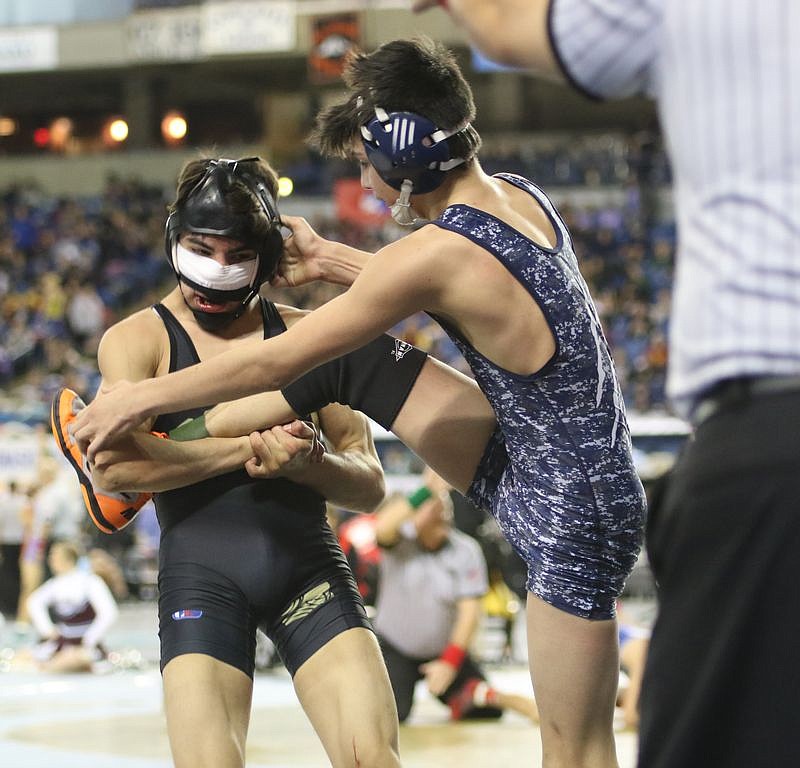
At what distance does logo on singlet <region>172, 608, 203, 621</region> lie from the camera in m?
3.17

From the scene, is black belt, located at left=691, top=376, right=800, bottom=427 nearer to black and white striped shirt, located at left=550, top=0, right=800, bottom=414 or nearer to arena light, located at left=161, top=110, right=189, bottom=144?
black and white striped shirt, located at left=550, top=0, right=800, bottom=414

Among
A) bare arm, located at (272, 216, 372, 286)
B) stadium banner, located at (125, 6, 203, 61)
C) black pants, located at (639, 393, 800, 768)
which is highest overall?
black pants, located at (639, 393, 800, 768)

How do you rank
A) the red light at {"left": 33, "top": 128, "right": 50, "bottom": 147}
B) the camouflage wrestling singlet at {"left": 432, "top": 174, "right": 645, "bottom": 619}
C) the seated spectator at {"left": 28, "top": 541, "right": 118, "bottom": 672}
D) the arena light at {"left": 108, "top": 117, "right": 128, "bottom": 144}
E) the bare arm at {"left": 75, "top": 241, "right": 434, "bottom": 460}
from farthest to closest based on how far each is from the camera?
the red light at {"left": 33, "top": 128, "right": 50, "bottom": 147} < the arena light at {"left": 108, "top": 117, "right": 128, "bottom": 144} < the seated spectator at {"left": 28, "top": 541, "right": 118, "bottom": 672} < the camouflage wrestling singlet at {"left": 432, "top": 174, "right": 645, "bottom": 619} < the bare arm at {"left": 75, "top": 241, "right": 434, "bottom": 460}

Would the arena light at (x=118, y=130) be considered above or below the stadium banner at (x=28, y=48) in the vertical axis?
below

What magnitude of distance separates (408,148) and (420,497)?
4787 mm

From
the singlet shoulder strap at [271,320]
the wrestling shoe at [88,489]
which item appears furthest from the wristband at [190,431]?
the singlet shoulder strap at [271,320]

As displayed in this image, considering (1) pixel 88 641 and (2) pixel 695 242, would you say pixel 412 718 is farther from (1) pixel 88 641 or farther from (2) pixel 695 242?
(2) pixel 695 242

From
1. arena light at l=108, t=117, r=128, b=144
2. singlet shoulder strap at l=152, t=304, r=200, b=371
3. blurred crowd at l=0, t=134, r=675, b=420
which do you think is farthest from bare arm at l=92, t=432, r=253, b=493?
arena light at l=108, t=117, r=128, b=144

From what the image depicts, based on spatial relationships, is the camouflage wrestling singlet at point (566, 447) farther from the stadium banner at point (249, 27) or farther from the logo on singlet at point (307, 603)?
the stadium banner at point (249, 27)

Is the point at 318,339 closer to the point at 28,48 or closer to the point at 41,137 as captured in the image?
the point at 28,48

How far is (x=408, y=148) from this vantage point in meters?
2.77

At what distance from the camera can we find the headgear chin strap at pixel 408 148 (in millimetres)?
2777

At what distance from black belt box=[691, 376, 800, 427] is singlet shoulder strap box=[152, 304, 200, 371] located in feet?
6.19

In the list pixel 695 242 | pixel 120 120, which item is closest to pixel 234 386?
pixel 695 242
